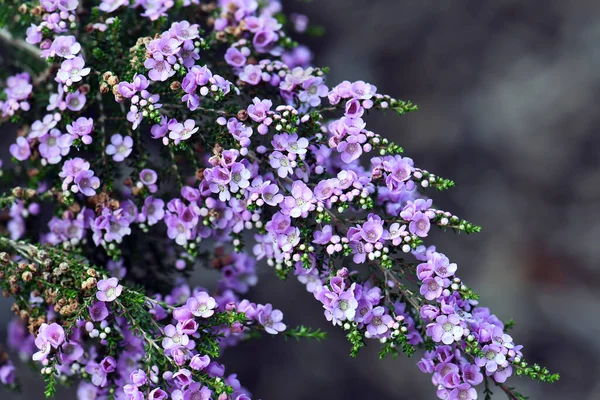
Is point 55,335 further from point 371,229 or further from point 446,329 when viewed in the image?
point 446,329

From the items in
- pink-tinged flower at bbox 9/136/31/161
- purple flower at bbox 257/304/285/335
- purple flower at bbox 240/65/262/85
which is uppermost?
purple flower at bbox 240/65/262/85

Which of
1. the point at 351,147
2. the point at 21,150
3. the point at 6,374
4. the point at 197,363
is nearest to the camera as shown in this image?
the point at 197,363

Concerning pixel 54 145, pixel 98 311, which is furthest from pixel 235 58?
pixel 98 311

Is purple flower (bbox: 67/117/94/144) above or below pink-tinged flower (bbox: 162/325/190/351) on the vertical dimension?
above

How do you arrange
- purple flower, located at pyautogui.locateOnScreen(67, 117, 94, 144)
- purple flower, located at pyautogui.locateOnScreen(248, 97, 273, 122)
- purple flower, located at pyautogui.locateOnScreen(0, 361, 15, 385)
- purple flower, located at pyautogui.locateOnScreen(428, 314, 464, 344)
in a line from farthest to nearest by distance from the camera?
purple flower, located at pyautogui.locateOnScreen(0, 361, 15, 385)
purple flower, located at pyautogui.locateOnScreen(67, 117, 94, 144)
purple flower, located at pyautogui.locateOnScreen(248, 97, 273, 122)
purple flower, located at pyautogui.locateOnScreen(428, 314, 464, 344)

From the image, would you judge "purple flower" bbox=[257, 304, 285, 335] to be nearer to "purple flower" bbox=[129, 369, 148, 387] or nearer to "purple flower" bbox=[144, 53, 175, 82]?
"purple flower" bbox=[129, 369, 148, 387]

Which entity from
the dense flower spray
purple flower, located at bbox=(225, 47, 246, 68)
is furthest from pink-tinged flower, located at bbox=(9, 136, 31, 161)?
purple flower, located at bbox=(225, 47, 246, 68)
